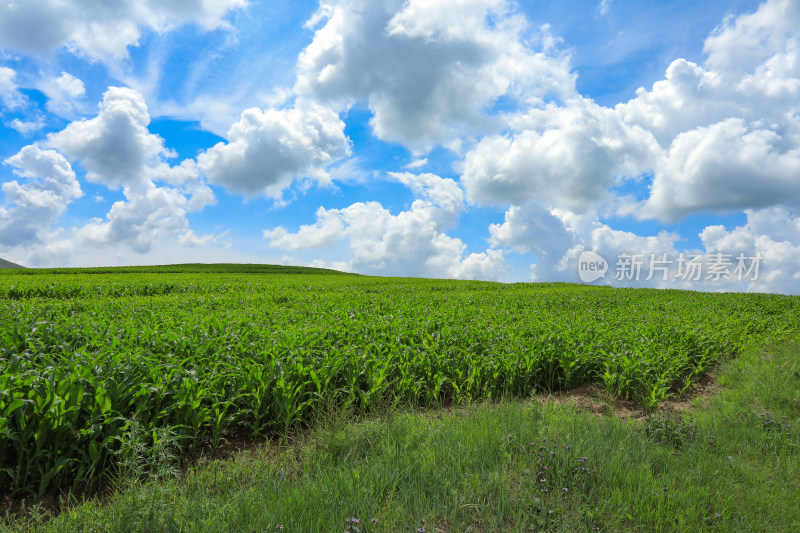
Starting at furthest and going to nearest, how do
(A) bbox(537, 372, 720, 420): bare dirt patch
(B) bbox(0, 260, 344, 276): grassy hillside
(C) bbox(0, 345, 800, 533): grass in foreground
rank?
1. (B) bbox(0, 260, 344, 276): grassy hillside
2. (A) bbox(537, 372, 720, 420): bare dirt patch
3. (C) bbox(0, 345, 800, 533): grass in foreground

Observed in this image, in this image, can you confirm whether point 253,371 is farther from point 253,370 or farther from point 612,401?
point 612,401

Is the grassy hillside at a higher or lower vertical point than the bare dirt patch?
higher

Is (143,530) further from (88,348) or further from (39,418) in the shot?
(88,348)

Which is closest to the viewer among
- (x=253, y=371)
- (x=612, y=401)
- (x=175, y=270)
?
(x=253, y=371)

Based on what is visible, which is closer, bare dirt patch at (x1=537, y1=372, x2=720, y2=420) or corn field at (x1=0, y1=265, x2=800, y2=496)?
corn field at (x1=0, y1=265, x2=800, y2=496)

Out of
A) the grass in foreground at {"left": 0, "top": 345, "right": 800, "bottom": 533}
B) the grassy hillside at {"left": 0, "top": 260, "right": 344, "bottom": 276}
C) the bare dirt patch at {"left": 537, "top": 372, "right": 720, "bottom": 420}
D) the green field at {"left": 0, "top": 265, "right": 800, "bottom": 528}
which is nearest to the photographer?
the grass in foreground at {"left": 0, "top": 345, "right": 800, "bottom": 533}

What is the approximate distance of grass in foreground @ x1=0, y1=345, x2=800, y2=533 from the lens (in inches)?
110

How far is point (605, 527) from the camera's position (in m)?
2.91

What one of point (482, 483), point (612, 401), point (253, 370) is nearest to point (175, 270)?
point (253, 370)

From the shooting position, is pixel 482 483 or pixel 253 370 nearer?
pixel 482 483

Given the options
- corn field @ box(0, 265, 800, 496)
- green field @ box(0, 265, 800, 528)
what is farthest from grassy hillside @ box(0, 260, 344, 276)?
green field @ box(0, 265, 800, 528)

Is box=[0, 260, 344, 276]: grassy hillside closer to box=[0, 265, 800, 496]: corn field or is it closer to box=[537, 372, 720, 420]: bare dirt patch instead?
box=[0, 265, 800, 496]: corn field

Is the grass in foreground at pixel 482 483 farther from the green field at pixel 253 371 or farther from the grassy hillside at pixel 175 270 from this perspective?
the grassy hillside at pixel 175 270

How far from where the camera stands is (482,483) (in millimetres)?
3236
